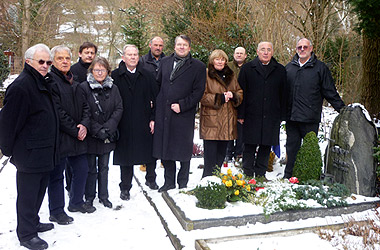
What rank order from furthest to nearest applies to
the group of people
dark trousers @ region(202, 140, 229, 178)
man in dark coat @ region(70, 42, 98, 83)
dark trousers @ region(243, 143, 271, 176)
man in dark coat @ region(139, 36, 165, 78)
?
man in dark coat @ region(139, 36, 165, 78) → dark trousers @ region(243, 143, 271, 176) → dark trousers @ region(202, 140, 229, 178) → man in dark coat @ region(70, 42, 98, 83) → the group of people

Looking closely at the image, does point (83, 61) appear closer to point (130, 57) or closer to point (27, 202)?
point (130, 57)

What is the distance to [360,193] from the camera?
4.87 metres

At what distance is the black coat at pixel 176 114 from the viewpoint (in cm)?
499

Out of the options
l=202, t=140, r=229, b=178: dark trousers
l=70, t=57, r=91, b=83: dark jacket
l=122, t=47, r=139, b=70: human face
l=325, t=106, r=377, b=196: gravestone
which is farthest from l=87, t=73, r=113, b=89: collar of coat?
l=325, t=106, r=377, b=196: gravestone

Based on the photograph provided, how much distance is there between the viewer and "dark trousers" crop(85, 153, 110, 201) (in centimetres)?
472

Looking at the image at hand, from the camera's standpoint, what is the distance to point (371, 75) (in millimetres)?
5812

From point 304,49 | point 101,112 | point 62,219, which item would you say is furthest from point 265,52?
point 62,219

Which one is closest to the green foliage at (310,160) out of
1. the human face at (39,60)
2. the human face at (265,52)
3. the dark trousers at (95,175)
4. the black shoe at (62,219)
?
the human face at (265,52)

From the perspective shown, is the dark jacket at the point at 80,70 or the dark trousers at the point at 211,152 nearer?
the dark jacket at the point at 80,70

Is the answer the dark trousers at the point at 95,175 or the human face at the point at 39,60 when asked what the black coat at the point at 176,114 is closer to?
the dark trousers at the point at 95,175

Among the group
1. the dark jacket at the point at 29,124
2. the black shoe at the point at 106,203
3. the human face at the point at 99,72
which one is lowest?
the black shoe at the point at 106,203

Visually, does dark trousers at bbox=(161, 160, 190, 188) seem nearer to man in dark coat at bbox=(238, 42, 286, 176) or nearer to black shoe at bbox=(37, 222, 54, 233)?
man in dark coat at bbox=(238, 42, 286, 176)

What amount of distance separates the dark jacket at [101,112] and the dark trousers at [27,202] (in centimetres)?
100

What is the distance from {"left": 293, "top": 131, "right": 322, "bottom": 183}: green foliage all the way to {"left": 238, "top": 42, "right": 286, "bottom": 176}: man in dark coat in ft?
1.61
